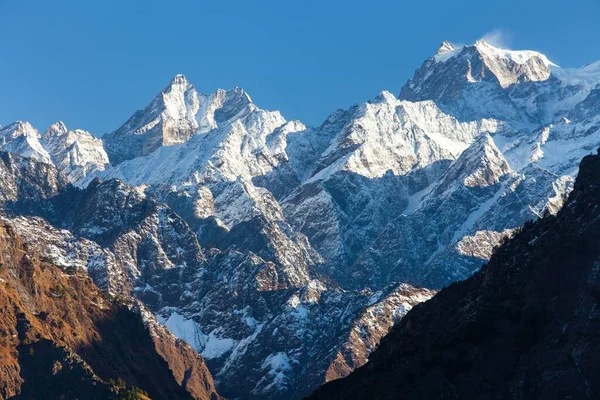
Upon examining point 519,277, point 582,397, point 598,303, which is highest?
point 519,277

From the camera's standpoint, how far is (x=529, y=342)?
6914 inches

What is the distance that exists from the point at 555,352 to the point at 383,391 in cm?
Answer: 2560

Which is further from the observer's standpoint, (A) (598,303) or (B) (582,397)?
(A) (598,303)

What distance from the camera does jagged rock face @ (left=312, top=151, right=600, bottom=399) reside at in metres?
162

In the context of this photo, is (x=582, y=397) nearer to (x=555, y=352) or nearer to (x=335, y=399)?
(x=555, y=352)

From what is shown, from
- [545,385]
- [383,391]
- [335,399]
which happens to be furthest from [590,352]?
[335,399]

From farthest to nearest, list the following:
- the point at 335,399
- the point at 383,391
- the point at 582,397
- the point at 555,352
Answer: the point at 335,399, the point at 383,391, the point at 555,352, the point at 582,397

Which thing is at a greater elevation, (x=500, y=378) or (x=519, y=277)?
(x=519, y=277)

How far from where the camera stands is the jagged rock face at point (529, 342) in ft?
531

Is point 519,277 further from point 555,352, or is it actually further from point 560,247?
point 555,352

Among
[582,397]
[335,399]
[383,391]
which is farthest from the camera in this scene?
[335,399]

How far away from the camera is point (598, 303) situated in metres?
171

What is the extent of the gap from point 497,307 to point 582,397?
36.7 m

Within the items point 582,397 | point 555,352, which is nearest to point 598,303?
point 555,352
